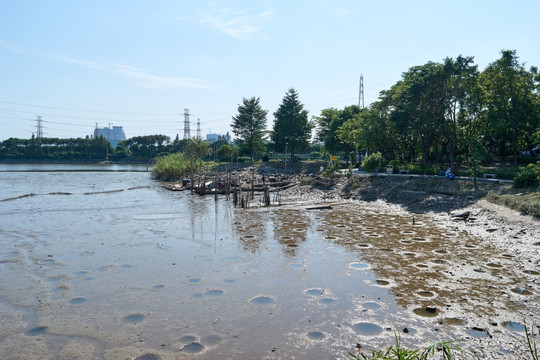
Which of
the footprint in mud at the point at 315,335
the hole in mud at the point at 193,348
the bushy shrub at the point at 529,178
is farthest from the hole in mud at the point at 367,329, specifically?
the bushy shrub at the point at 529,178

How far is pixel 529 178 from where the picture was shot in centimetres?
2333

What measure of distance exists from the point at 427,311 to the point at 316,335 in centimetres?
339

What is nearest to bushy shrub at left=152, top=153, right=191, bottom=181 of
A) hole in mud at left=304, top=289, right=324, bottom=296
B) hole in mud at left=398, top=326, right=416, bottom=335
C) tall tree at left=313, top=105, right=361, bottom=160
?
tall tree at left=313, top=105, right=361, bottom=160

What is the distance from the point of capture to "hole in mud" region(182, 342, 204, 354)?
8.00 m

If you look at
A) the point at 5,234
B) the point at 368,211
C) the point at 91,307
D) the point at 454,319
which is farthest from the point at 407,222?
the point at 5,234

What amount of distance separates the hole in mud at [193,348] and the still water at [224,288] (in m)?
0.02

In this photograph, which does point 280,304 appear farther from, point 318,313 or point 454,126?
point 454,126

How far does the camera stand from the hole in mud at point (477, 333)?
8445mm

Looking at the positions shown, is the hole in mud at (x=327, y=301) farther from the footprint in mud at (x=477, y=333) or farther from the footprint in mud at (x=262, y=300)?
the footprint in mud at (x=477, y=333)

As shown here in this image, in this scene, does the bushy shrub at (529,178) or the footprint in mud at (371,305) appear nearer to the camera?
the footprint in mud at (371,305)

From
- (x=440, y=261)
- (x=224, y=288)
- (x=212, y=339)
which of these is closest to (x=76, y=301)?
(x=224, y=288)

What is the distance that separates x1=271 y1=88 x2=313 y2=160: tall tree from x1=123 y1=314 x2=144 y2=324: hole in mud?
5395cm

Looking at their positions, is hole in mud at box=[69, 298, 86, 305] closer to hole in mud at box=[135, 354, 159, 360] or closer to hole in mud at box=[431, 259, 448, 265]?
hole in mud at box=[135, 354, 159, 360]

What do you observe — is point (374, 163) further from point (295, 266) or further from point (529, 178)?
point (295, 266)
